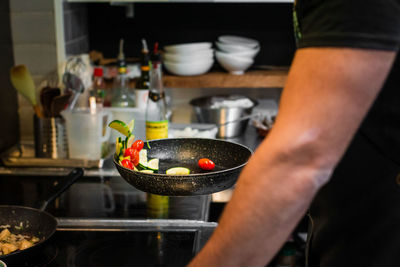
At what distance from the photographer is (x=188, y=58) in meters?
2.44

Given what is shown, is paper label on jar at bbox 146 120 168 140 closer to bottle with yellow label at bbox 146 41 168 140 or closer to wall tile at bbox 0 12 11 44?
bottle with yellow label at bbox 146 41 168 140

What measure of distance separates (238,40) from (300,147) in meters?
2.02

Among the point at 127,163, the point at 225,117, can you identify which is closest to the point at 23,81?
the point at 225,117

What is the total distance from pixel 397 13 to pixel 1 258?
0.83 m

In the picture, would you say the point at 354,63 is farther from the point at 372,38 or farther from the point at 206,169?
the point at 206,169

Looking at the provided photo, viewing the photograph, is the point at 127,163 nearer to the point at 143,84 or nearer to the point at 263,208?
the point at 263,208

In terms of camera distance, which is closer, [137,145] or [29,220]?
[137,145]

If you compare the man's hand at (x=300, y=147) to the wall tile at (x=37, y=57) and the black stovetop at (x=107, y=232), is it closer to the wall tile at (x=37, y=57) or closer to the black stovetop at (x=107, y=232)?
the black stovetop at (x=107, y=232)

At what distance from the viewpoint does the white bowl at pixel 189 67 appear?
8.04 ft

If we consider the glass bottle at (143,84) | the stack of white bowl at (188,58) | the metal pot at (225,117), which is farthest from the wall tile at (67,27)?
the metal pot at (225,117)

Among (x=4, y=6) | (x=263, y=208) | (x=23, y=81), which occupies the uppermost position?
(x=4, y=6)

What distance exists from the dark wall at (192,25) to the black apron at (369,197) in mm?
1919

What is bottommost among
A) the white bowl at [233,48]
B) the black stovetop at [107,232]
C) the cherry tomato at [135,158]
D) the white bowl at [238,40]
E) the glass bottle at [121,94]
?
the black stovetop at [107,232]

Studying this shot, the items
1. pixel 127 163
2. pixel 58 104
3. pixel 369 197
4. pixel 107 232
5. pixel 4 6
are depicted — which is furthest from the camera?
pixel 4 6
